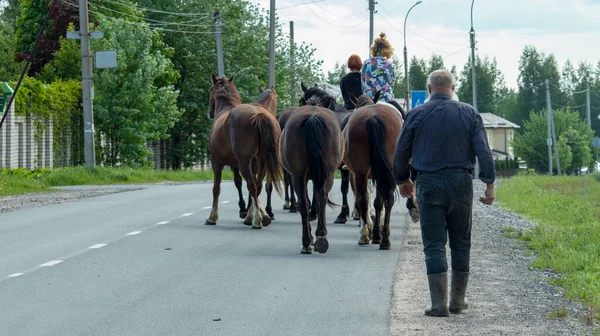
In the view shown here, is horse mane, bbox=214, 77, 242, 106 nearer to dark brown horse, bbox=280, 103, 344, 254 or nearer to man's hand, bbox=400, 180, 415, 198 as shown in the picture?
dark brown horse, bbox=280, 103, 344, 254

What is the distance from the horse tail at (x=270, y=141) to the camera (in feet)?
49.2

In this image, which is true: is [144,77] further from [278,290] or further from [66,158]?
[278,290]

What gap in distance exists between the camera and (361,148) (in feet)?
42.7

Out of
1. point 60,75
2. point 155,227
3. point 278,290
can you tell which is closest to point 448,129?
point 278,290

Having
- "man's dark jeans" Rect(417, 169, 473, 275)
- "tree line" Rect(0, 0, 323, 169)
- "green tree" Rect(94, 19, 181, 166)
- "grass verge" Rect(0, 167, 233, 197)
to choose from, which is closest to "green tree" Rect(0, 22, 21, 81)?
"tree line" Rect(0, 0, 323, 169)

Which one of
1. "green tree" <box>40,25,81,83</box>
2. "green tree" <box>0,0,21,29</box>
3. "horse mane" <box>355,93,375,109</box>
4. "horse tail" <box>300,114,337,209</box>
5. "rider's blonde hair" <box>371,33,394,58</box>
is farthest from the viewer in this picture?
"green tree" <box>0,0,21,29</box>

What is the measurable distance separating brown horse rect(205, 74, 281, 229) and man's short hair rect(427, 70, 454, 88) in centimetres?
623

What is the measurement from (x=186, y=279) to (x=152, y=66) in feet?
115

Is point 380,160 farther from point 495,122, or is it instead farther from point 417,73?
point 417,73

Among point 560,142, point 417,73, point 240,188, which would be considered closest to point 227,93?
point 240,188

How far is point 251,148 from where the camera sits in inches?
599

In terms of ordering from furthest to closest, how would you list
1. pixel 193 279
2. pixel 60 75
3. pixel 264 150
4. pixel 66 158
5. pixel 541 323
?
pixel 60 75 < pixel 66 158 < pixel 264 150 < pixel 193 279 < pixel 541 323

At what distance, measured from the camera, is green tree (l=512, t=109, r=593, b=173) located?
121 meters

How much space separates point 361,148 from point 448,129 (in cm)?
444
